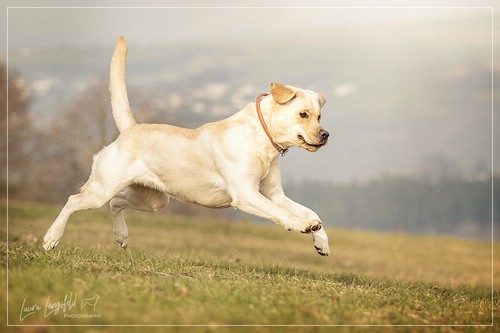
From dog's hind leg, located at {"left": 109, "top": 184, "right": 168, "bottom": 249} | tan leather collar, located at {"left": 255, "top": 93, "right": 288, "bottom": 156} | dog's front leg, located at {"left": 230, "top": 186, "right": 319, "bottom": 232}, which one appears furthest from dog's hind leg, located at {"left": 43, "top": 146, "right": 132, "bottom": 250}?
tan leather collar, located at {"left": 255, "top": 93, "right": 288, "bottom": 156}

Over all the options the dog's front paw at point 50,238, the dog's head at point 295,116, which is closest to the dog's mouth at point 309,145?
the dog's head at point 295,116

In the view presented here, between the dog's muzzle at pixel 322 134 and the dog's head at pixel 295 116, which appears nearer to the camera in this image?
the dog's muzzle at pixel 322 134

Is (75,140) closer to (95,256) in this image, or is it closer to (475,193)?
(95,256)

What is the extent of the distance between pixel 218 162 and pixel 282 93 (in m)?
1.07

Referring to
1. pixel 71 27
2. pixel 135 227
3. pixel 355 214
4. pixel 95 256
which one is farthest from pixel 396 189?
pixel 95 256

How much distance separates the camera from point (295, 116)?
766cm

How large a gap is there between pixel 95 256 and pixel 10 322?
2.90m

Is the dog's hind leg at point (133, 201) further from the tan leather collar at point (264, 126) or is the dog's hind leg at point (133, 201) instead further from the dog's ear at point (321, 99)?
the dog's ear at point (321, 99)

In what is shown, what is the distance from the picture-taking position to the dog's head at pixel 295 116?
761cm

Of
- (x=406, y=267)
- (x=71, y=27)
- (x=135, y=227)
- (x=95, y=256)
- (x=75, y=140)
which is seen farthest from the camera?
(x=71, y=27)

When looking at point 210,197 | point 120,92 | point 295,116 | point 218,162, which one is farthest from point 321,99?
point 120,92

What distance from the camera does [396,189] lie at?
7031 centimetres
